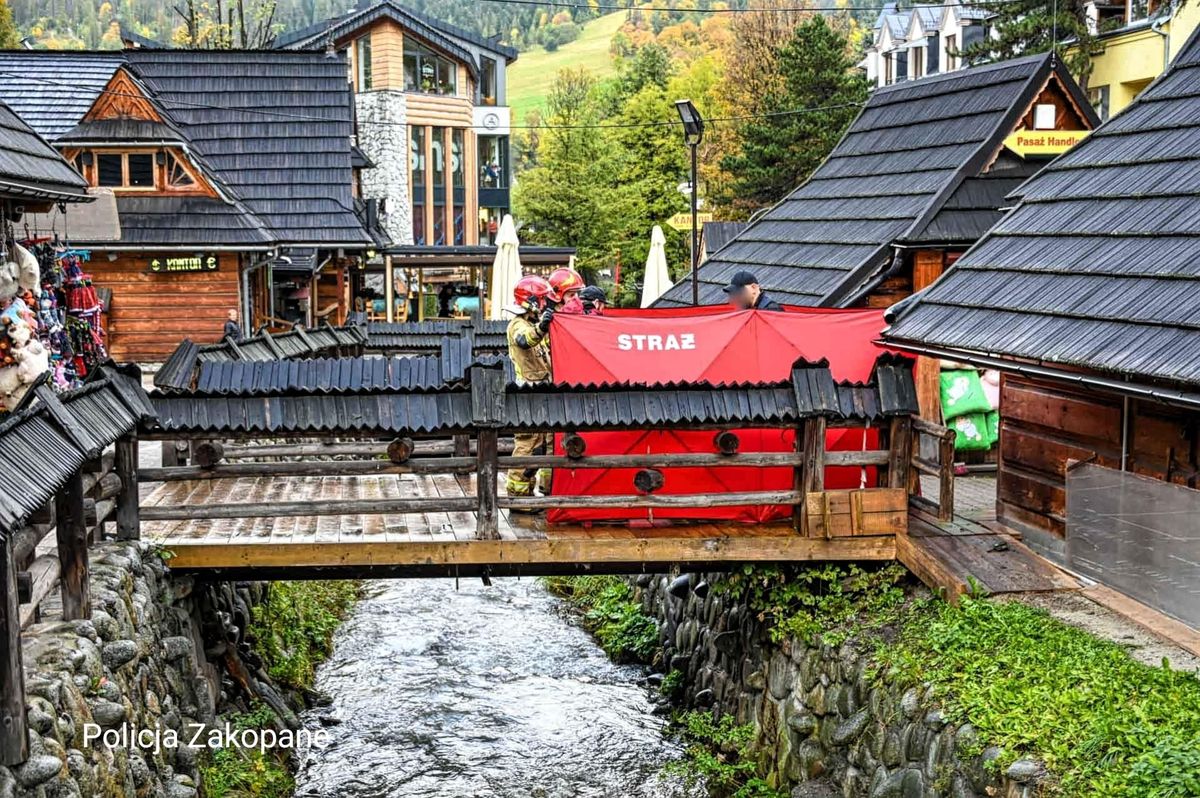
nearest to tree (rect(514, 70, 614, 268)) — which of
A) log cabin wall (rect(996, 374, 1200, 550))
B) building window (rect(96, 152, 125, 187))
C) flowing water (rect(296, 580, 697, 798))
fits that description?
building window (rect(96, 152, 125, 187))

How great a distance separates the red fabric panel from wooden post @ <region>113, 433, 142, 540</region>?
10.7ft

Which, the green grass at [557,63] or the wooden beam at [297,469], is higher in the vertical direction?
the green grass at [557,63]

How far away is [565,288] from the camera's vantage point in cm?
1279

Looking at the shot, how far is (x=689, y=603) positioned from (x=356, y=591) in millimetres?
6585

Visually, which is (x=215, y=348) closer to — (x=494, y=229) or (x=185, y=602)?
(x=185, y=602)

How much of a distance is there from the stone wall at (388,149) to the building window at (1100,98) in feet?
95.3

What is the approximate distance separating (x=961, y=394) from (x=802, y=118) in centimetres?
3493

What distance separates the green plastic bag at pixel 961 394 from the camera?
15.5 m

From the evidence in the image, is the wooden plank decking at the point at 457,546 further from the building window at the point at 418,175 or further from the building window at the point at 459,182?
the building window at the point at 459,182

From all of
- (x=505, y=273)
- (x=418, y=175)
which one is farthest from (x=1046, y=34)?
(x=418, y=175)

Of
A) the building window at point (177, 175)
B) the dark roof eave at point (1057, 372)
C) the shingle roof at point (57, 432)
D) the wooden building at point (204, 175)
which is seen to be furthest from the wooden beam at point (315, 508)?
the building window at point (177, 175)

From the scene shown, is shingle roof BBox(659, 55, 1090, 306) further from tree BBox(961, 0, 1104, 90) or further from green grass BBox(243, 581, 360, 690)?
tree BBox(961, 0, 1104, 90)

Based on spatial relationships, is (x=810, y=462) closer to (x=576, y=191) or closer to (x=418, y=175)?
(x=576, y=191)

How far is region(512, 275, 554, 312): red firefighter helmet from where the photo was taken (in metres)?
12.4
